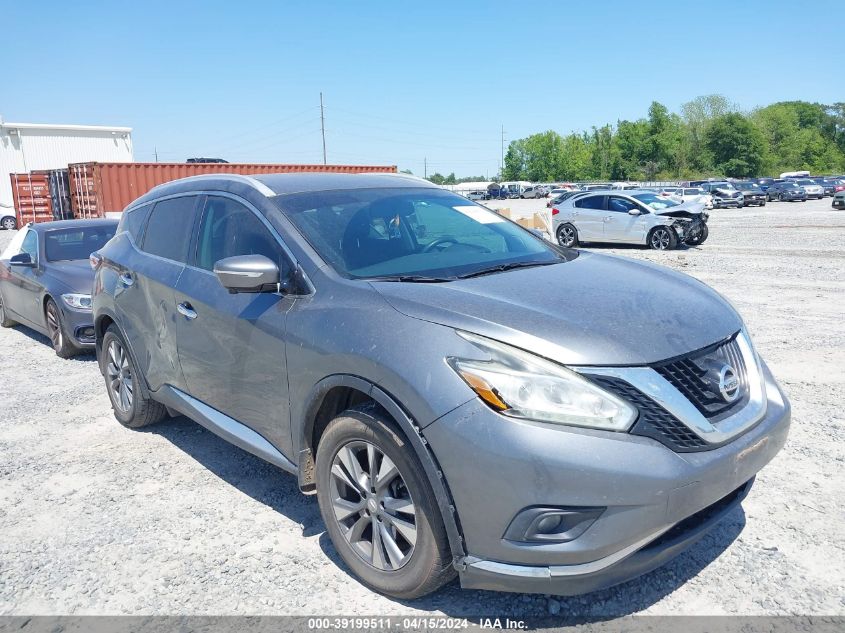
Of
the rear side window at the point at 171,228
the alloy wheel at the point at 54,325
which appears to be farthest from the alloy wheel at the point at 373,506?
the alloy wheel at the point at 54,325

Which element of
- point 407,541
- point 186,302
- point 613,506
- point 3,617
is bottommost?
point 3,617

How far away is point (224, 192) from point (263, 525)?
189 centimetres

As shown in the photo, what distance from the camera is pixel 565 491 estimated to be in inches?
87.7

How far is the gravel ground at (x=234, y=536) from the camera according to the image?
2807 millimetres

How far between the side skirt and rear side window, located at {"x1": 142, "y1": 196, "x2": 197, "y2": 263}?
33.8 inches

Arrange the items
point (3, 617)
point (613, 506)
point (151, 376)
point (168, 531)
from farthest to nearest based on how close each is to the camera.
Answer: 1. point (151, 376)
2. point (168, 531)
3. point (3, 617)
4. point (613, 506)

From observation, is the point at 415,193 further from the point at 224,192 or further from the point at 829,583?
the point at 829,583

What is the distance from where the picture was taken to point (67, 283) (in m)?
7.32

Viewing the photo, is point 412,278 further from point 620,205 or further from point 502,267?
point 620,205

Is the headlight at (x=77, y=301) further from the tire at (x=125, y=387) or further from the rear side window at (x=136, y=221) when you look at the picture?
the rear side window at (x=136, y=221)

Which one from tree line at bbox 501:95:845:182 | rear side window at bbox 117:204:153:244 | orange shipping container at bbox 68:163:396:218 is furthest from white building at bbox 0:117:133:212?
tree line at bbox 501:95:845:182

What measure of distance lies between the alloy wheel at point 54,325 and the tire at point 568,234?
1469cm

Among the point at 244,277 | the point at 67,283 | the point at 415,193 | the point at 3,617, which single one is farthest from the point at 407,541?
the point at 67,283

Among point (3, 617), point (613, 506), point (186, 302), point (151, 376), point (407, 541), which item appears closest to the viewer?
point (613, 506)
